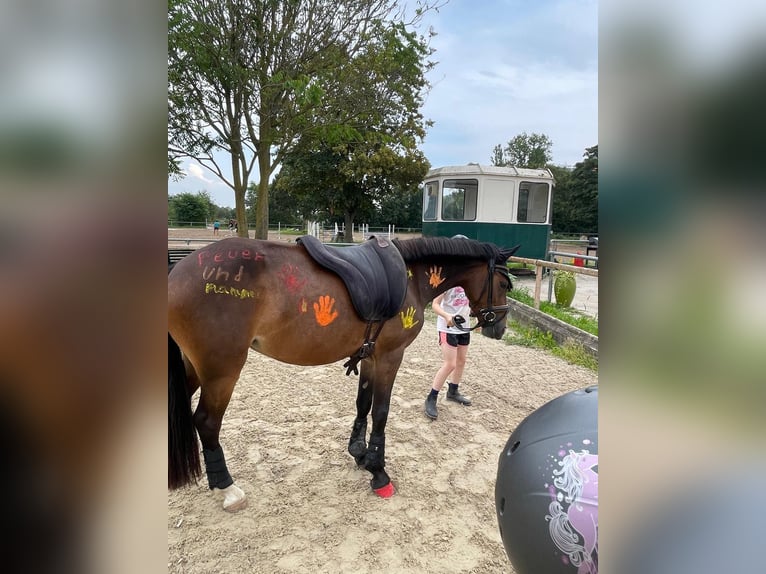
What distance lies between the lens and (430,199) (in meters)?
11.6

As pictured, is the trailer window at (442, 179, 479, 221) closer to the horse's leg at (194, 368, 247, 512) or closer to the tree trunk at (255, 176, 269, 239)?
the tree trunk at (255, 176, 269, 239)

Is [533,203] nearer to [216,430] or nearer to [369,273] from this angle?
[369,273]

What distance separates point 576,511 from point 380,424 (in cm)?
159

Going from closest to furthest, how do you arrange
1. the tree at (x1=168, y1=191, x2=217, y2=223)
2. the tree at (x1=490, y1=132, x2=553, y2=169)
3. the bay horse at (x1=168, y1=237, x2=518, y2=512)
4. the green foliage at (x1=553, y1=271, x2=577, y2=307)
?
the tree at (x1=168, y1=191, x2=217, y2=223) < the bay horse at (x1=168, y1=237, x2=518, y2=512) < the green foliage at (x1=553, y1=271, x2=577, y2=307) < the tree at (x1=490, y1=132, x2=553, y2=169)

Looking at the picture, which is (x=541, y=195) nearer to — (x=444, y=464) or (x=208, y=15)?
(x=208, y=15)

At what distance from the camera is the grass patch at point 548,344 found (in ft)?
17.3

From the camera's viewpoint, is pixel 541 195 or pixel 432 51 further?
pixel 541 195

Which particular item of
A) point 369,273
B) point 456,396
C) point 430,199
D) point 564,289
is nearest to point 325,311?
point 369,273

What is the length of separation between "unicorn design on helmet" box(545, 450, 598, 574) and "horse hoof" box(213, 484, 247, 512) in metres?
1.84

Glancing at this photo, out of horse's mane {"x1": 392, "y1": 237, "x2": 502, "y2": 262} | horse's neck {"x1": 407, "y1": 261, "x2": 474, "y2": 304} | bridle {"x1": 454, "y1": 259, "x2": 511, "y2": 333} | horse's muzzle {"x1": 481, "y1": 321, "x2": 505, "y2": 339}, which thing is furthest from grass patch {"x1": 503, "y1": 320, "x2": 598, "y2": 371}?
horse's neck {"x1": 407, "y1": 261, "x2": 474, "y2": 304}

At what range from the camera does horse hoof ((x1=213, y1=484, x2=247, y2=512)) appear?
7.91 ft

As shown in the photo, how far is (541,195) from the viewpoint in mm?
11328
